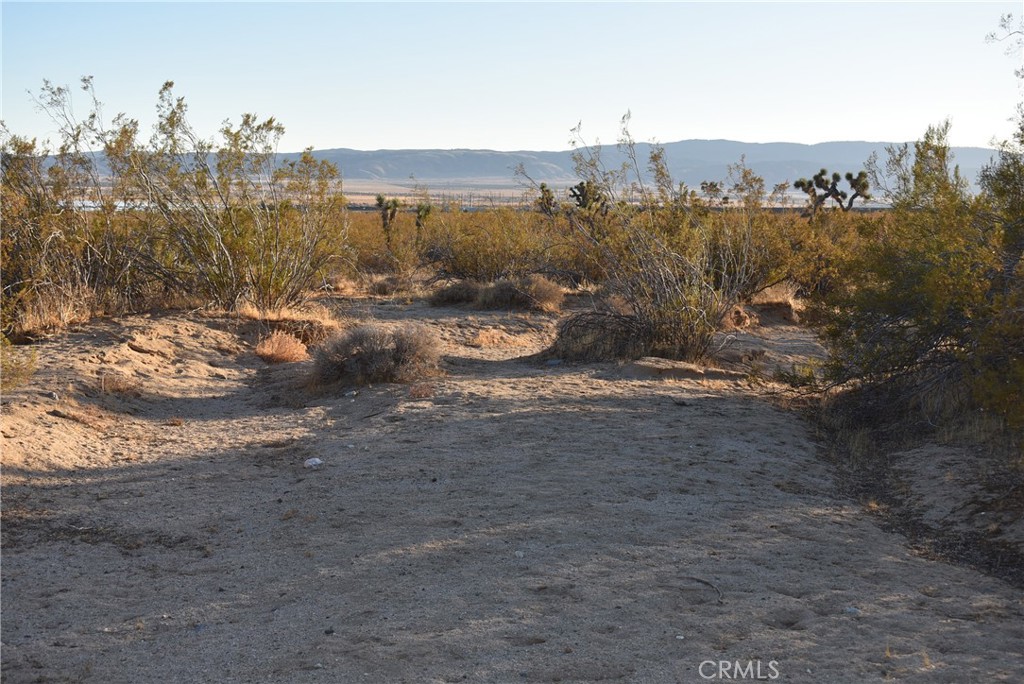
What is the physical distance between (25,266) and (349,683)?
10.2 m

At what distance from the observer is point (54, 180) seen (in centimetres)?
1387

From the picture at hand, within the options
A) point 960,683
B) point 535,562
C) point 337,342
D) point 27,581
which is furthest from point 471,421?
point 960,683

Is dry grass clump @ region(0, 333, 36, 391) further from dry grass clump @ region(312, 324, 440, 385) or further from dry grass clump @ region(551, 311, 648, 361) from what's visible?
dry grass clump @ region(551, 311, 648, 361)

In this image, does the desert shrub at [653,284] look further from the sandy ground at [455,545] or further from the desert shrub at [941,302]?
the desert shrub at [941,302]

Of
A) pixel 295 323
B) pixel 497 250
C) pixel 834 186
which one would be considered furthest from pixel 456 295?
pixel 834 186

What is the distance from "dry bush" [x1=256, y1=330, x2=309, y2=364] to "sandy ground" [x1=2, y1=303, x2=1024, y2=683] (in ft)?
6.21

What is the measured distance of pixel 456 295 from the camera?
727 inches

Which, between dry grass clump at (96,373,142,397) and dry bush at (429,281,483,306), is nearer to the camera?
dry grass clump at (96,373,142,397)

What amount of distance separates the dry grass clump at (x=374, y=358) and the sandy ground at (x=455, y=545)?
11.6 inches
